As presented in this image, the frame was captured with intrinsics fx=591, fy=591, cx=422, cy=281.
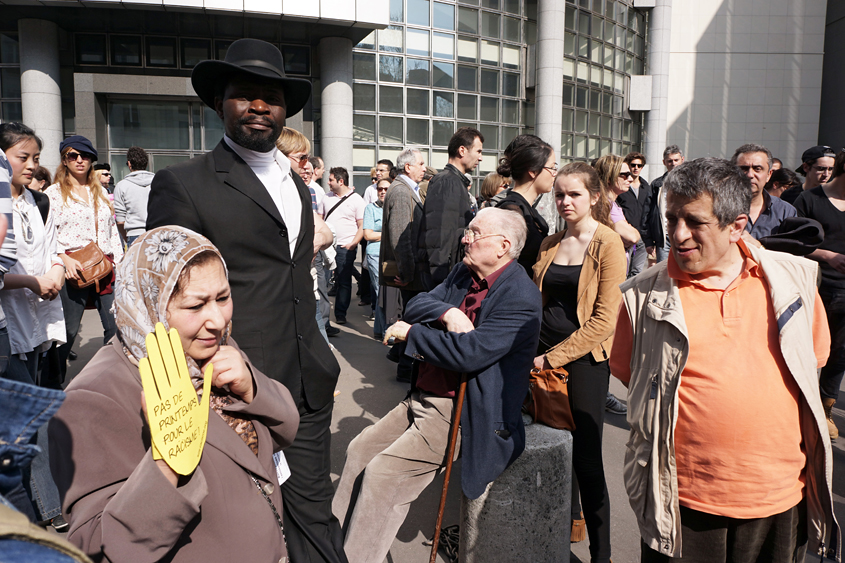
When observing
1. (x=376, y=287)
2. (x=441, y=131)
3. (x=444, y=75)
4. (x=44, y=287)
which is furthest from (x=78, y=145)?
(x=444, y=75)

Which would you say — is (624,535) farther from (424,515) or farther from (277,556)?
(277,556)

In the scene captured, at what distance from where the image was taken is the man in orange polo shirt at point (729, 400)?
2.03 metres

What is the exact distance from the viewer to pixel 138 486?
128 centimetres

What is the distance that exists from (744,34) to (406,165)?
1913cm

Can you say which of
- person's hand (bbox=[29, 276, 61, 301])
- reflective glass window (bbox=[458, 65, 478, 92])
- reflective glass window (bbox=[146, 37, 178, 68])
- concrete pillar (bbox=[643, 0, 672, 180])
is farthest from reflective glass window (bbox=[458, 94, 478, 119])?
person's hand (bbox=[29, 276, 61, 301])

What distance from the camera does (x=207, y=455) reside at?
5.21 feet

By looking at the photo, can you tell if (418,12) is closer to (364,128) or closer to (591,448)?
(364,128)

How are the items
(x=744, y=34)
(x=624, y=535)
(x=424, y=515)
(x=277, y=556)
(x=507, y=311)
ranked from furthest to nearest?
1. (x=744, y=34)
2. (x=424, y=515)
3. (x=624, y=535)
4. (x=507, y=311)
5. (x=277, y=556)

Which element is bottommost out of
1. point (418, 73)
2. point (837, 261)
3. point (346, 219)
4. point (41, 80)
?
point (837, 261)

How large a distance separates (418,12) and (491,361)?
44.9ft

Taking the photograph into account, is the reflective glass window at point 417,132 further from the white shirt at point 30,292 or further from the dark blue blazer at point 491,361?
the dark blue blazer at point 491,361

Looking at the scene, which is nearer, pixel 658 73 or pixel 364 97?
pixel 364 97

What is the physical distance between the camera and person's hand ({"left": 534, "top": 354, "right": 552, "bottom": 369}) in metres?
3.11

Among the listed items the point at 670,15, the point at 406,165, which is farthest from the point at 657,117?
the point at 406,165
